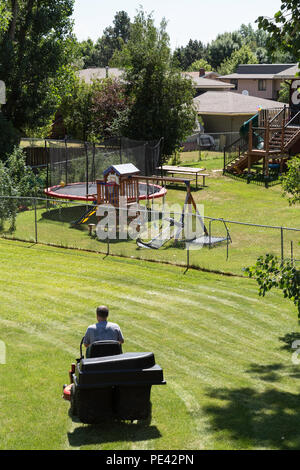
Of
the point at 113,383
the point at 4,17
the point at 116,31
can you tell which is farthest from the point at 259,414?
the point at 116,31

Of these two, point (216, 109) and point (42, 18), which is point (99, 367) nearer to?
point (42, 18)

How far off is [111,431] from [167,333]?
4.98 m

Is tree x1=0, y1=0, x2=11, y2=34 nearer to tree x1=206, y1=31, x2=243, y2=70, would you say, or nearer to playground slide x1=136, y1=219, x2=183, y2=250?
playground slide x1=136, y1=219, x2=183, y2=250

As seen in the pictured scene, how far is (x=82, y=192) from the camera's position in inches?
1118

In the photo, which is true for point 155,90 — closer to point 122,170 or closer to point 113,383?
point 122,170

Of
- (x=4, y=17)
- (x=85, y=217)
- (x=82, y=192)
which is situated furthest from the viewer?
(x=4, y=17)

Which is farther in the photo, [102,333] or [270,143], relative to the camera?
[270,143]

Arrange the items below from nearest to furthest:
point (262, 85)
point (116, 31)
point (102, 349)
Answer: point (102, 349)
point (262, 85)
point (116, 31)

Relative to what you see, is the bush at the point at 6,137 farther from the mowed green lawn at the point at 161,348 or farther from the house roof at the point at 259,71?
the house roof at the point at 259,71

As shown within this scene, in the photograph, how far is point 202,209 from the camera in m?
28.1

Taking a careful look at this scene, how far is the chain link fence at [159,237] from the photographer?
20.2 meters

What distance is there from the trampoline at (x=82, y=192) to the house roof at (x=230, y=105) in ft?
77.0

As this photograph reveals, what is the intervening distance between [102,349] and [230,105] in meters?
46.9
